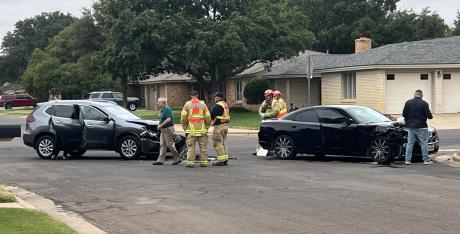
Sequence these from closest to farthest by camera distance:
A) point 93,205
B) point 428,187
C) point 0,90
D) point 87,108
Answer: point 93,205, point 428,187, point 87,108, point 0,90

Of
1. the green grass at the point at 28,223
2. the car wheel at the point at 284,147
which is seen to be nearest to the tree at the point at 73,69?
the car wheel at the point at 284,147

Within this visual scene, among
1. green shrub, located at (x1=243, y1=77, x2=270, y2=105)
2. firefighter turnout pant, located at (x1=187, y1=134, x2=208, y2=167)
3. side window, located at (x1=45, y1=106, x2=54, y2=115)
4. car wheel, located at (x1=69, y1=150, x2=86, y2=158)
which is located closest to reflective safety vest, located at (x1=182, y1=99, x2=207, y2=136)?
firefighter turnout pant, located at (x1=187, y1=134, x2=208, y2=167)

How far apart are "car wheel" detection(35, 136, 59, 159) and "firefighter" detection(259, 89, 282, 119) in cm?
575

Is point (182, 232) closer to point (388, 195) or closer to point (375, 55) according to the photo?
point (388, 195)

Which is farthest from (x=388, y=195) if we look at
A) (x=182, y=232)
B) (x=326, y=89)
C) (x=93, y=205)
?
(x=326, y=89)

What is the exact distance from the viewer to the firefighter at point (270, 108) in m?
18.0

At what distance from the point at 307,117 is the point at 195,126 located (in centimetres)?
332

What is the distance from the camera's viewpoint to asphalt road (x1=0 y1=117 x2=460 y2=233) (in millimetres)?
8441

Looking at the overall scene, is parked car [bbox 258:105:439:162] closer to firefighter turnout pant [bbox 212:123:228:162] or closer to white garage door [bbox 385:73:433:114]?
firefighter turnout pant [bbox 212:123:228:162]

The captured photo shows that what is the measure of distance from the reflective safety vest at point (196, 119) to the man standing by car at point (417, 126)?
479 centimetres

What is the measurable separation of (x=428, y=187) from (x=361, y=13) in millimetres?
55620

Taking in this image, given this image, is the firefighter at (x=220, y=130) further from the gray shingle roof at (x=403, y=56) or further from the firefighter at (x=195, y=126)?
the gray shingle roof at (x=403, y=56)

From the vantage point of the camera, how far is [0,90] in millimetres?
140125

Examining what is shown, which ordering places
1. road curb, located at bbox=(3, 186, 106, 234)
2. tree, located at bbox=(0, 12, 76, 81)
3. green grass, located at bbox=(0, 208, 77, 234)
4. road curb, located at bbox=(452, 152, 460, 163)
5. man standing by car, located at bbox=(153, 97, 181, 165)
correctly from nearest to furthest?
green grass, located at bbox=(0, 208, 77, 234) → road curb, located at bbox=(3, 186, 106, 234) → road curb, located at bbox=(452, 152, 460, 163) → man standing by car, located at bbox=(153, 97, 181, 165) → tree, located at bbox=(0, 12, 76, 81)
